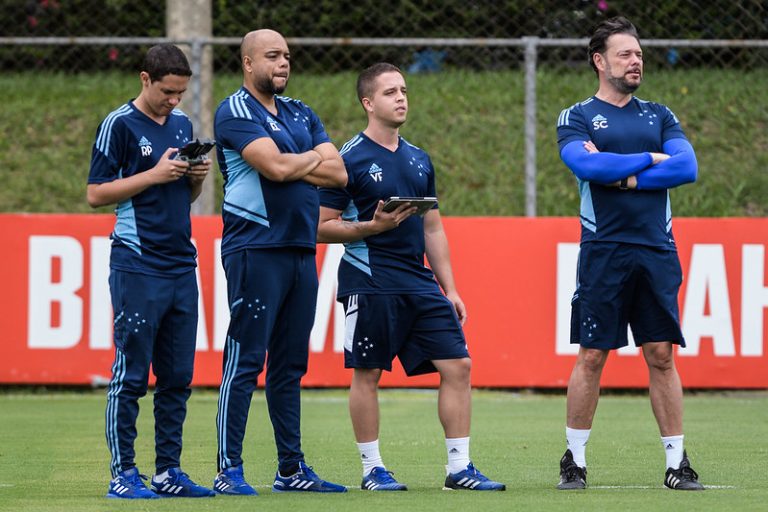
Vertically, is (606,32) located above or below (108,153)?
above

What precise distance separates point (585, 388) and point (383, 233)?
120cm

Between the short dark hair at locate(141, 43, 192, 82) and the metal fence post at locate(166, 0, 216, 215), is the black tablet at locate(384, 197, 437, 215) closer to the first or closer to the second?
the short dark hair at locate(141, 43, 192, 82)

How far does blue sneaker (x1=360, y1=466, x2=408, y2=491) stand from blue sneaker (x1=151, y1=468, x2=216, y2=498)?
2.40 feet

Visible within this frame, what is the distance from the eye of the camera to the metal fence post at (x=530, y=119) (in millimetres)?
10859

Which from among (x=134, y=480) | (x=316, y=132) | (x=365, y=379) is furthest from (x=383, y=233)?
(x=134, y=480)

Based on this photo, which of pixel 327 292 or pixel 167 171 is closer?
pixel 167 171

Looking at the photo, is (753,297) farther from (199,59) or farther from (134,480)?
(134,480)

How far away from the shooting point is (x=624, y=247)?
625 cm

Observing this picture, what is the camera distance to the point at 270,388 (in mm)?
6176

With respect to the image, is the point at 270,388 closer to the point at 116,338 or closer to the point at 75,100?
the point at 116,338

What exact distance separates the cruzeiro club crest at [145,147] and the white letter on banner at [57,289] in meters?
4.78

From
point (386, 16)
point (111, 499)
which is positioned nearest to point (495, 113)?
point (386, 16)

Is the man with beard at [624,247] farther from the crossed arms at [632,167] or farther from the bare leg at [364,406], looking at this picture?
the bare leg at [364,406]

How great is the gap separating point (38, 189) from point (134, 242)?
814cm
